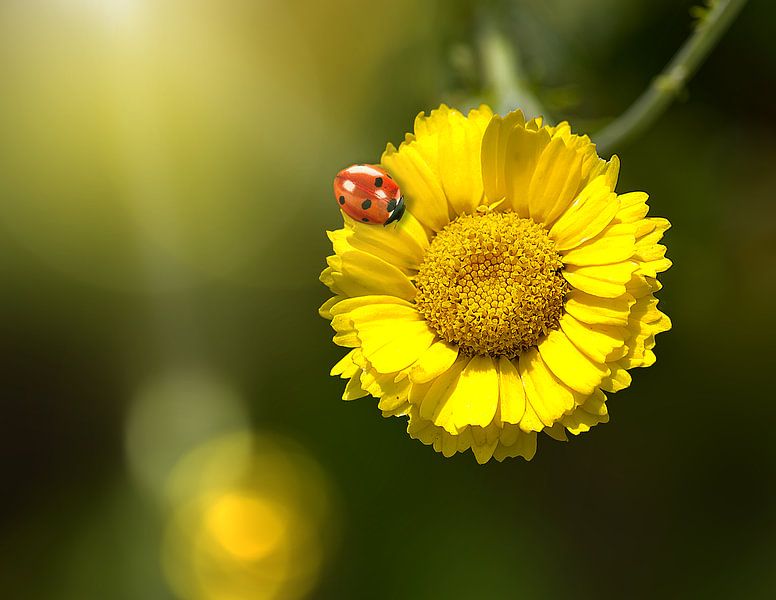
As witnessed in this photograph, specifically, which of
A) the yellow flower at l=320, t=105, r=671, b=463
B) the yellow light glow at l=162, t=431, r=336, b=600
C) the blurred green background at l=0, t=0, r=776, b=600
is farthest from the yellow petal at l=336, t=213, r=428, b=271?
the yellow light glow at l=162, t=431, r=336, b=600

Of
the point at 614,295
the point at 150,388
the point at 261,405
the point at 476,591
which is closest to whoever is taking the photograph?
the point at 614,295

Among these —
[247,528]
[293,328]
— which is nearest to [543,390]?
[293,328]

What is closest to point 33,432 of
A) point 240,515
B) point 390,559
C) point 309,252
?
point 240,515

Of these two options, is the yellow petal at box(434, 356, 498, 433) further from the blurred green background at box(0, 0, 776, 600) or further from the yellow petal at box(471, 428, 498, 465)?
the blurred green background at box(0, 0, 776, 600)

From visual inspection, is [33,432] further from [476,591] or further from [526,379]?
[526,379]

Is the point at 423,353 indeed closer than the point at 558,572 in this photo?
Yes

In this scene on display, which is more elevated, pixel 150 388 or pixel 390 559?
pixel 150 388

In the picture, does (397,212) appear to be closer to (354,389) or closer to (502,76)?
Answer: (354,389)
